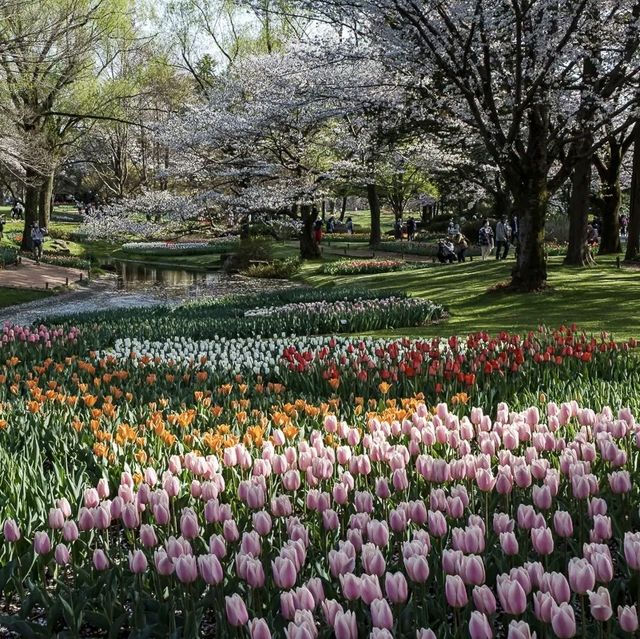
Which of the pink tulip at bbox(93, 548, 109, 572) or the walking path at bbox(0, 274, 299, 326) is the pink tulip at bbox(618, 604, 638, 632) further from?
the walking path at bbox(0, 274, 299, 326)

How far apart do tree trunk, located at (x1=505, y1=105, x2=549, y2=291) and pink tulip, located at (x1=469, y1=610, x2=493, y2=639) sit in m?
14.6

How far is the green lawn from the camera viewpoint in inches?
496

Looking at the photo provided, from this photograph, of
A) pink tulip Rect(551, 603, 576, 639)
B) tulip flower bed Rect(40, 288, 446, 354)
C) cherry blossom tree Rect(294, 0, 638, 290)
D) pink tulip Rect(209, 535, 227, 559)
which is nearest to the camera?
pink tulip Rect(551, 603, 576, 639)

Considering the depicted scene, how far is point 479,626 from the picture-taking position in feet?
5.97

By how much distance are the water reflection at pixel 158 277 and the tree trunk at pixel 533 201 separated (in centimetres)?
1454

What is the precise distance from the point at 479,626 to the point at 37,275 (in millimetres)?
26819

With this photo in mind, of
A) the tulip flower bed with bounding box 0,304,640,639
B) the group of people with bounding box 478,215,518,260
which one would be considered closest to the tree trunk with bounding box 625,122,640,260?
the group of people with bounding box 478,215,518,260

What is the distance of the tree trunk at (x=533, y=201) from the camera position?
15.6 meters

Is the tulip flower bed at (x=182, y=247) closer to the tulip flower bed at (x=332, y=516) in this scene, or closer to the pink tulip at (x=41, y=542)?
the tulip flower bed at (x=332, y=516)

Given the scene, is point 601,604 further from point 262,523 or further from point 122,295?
point 122,295

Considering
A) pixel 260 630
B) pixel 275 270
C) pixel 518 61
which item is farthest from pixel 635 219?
pixel 260 630

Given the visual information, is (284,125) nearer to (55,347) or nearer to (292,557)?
(55,347)

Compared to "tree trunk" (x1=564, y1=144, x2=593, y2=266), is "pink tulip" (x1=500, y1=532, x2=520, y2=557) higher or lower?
lower

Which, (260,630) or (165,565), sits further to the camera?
(165,565)
